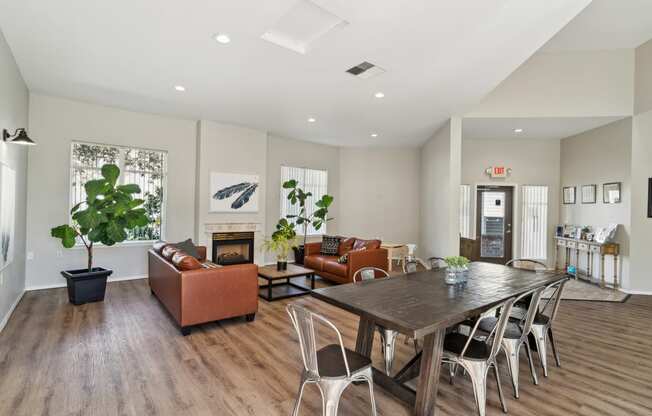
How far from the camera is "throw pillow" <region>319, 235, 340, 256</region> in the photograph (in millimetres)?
6427

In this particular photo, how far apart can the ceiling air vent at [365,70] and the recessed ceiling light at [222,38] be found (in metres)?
1.46

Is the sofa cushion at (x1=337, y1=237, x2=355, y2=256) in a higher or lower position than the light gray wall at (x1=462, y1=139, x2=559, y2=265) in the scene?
lower

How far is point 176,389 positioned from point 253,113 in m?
4.64

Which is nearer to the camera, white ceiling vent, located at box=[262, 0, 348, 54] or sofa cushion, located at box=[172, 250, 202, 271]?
white ceiling vent, located at box=[262, 0, 348, 54]

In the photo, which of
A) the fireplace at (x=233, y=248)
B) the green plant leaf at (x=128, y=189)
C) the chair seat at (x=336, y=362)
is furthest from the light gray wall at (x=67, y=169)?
the chair seat at (x=336, y=362)

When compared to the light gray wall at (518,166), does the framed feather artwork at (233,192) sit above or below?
below

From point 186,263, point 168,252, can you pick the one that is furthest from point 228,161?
point 186,263

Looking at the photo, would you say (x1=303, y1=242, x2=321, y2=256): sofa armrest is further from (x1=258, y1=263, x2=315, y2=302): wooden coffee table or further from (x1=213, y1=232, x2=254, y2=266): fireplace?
(x1=213, y1=232, x2=254, y2=266): fireplace

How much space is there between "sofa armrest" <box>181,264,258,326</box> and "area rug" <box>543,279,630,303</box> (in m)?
4.64

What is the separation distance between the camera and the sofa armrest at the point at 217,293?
337cm

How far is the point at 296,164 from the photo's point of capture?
27.2ft

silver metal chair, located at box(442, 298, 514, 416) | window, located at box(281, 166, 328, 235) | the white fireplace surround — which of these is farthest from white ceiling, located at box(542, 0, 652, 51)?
the white fireplace surround

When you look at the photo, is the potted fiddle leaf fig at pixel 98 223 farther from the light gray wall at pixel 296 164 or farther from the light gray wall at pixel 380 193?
the light gray wall at pixel 380 193

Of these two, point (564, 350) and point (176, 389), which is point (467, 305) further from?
point (176, 389)
